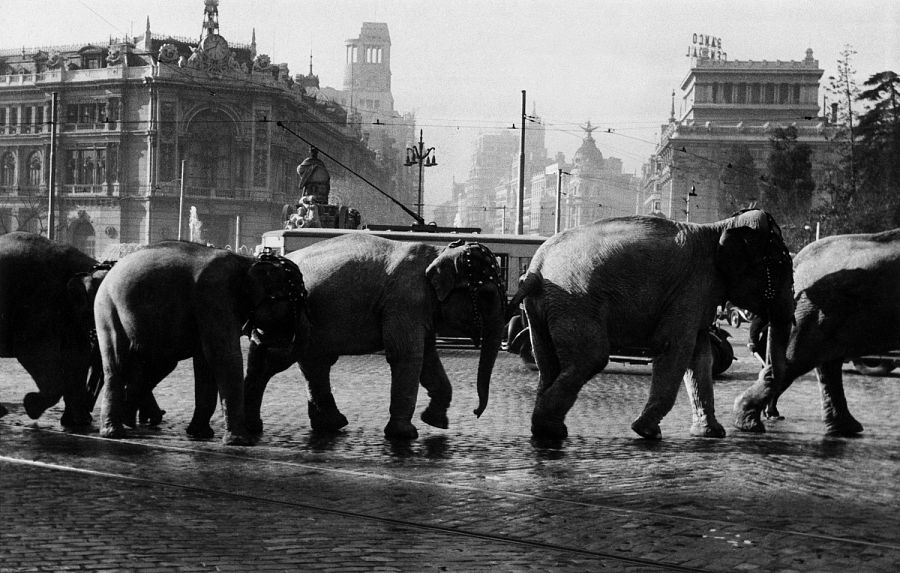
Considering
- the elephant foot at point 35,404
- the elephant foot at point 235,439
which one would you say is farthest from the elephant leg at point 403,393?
the elephant foot at point 35,404

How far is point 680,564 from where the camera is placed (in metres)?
7.04

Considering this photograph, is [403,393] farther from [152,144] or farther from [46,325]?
[152,144]

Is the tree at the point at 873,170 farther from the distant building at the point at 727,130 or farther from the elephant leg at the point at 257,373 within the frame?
the elephant leg at the point at 257,373

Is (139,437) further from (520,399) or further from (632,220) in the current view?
(520,399)

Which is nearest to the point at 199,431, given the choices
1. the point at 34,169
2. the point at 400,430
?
the point at 400,430

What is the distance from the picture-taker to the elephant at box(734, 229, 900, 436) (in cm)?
1253

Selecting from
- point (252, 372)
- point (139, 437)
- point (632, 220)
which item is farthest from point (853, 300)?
point (139, 437)

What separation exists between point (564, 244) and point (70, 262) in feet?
15.6

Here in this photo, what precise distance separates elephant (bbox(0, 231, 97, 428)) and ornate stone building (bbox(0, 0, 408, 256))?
78286 mm

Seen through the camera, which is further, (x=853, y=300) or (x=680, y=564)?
(x=853, y=300)

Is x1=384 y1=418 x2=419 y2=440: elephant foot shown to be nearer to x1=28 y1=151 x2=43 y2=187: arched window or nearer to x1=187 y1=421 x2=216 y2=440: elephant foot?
x1=187 y1=421 x2=216 y2=440: elephant foot

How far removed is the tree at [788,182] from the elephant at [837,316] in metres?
58.2

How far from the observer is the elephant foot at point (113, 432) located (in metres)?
11.4

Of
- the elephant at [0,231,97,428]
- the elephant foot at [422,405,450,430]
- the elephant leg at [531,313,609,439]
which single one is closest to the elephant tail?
the elephant leg at [531,313,609,439]
